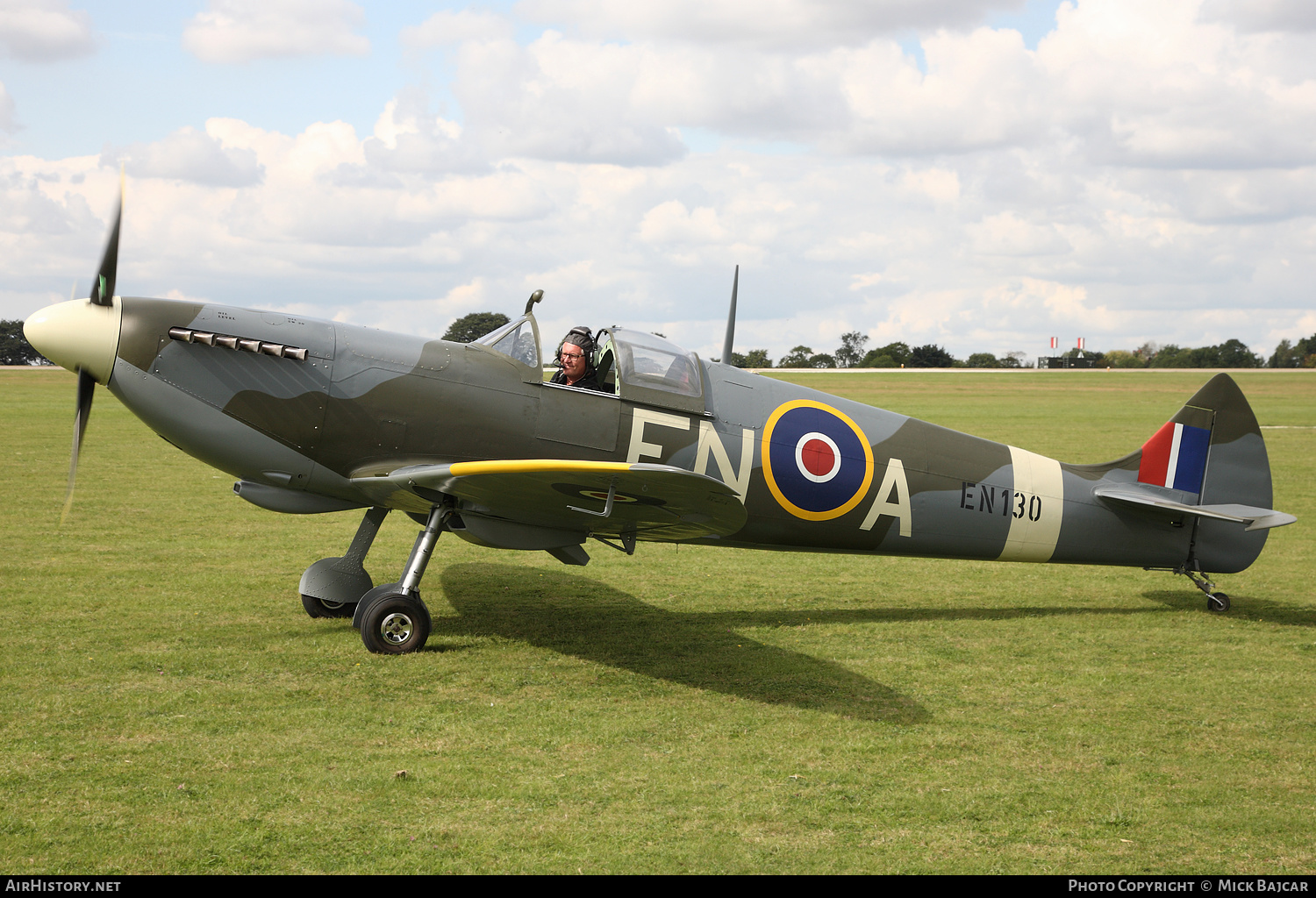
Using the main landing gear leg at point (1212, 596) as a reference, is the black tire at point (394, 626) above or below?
below

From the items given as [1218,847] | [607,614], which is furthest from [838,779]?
[607,614]

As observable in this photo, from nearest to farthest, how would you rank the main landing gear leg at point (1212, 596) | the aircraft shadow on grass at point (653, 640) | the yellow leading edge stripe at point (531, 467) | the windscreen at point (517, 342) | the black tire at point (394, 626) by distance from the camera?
the yellow leading edge stripe at point (531, 467) < the aircraft shadow on grass at point (653, 640) < the black tire at point (394, 626) < the windscreen at point (517, 342) < the main landing gear leg at point (1212, 596)

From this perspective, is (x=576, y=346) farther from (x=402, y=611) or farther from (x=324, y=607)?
(x=324, y=607)

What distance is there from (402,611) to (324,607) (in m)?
1.15

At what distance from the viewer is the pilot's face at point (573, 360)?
6.61 meters

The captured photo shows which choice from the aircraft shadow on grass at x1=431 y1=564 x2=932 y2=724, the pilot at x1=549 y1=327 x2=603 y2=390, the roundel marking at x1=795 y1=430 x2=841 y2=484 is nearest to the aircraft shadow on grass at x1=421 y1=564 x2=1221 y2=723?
the aircraft shadow on grass at x1=431 y1=564 x2=932 y2=724

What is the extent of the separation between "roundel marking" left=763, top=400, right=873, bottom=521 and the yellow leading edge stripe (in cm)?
197

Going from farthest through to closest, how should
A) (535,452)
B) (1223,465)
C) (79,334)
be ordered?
1. (1223,465)
2. (535,452)
3. (79,334)

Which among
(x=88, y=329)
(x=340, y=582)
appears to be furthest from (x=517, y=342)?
(x=88, y=329)

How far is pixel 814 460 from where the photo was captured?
278 inches

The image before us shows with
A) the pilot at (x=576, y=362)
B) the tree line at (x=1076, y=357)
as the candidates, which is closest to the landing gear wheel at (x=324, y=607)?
the pilot at (x=576, y=362)

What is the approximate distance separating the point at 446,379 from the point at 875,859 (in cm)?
396

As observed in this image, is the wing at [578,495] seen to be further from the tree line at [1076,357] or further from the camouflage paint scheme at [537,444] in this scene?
the tree line at [1076,357]

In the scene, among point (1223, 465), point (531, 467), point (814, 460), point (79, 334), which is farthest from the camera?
point (1223, 465)
